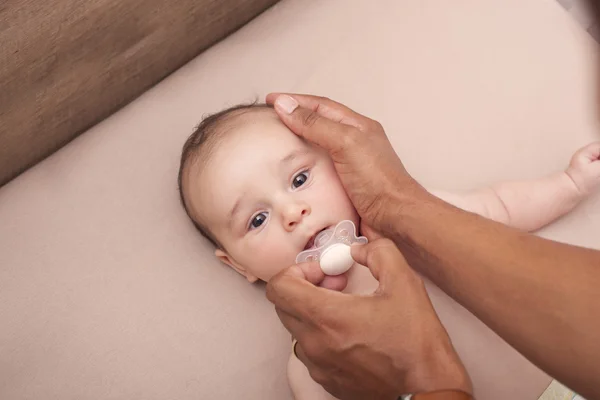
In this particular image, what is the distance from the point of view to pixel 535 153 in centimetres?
140

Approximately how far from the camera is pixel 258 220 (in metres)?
1.22

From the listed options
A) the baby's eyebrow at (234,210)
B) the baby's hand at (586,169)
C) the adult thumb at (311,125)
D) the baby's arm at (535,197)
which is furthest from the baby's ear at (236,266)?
the baby's hand at (586,169)

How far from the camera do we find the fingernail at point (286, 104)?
4.04ft

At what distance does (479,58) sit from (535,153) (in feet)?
0.97

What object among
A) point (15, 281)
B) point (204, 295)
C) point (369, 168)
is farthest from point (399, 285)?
point (15, 281)

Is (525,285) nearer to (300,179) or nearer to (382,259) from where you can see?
(382,259)

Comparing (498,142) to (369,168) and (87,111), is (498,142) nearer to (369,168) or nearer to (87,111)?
(369,168)

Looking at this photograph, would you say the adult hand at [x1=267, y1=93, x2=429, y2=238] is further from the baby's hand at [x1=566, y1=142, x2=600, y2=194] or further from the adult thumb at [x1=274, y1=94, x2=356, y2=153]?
the baby's hand at [x1=566, y1=142, x2=600, y2=194]

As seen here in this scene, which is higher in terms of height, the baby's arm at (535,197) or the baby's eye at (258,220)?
the baby's eye at (258,220)

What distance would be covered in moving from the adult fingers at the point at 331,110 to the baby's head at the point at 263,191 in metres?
0.07

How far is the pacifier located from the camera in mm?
1094

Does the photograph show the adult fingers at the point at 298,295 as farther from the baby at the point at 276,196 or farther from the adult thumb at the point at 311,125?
the adult thumb at the point at 311,125

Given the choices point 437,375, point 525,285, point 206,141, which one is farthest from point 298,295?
point 206,141

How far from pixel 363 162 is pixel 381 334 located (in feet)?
1.26
